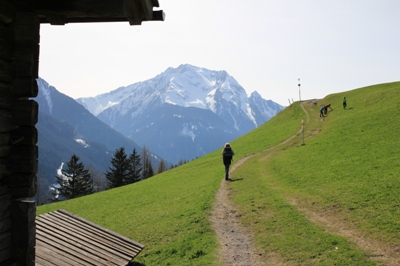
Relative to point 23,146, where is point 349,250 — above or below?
below

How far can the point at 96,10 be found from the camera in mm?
6027

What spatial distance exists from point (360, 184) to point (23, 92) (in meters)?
18.5

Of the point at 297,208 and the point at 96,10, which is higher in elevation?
the point at 96,10

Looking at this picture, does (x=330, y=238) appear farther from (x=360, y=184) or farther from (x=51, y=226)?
(x=51, y=226)

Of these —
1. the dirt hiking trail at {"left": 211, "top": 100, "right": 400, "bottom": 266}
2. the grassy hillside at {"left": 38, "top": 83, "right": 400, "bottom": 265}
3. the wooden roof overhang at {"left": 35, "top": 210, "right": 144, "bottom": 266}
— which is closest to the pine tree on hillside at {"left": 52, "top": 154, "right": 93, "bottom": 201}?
the grassy hillside at {"left": 38, "top": 83, "right": 400, "bottom": 265}

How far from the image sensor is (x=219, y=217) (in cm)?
1830

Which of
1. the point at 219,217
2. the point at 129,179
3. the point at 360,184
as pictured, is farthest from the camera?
the point at 129,179

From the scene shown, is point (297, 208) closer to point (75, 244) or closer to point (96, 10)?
point (75, 244)

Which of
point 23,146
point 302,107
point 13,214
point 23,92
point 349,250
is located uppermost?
point 302,107

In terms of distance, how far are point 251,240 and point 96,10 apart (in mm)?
11588

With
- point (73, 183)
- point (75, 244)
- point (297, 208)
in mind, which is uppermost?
point (73, 183)

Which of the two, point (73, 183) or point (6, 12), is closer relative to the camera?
point (6, 12)

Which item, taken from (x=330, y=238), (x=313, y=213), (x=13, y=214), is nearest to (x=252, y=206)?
(x=313, y=213)

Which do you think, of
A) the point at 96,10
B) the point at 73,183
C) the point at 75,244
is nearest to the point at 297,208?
the point at 75,244
